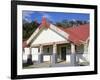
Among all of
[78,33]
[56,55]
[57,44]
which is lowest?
[56,55]

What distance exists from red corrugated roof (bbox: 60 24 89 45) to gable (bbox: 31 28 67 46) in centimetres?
10

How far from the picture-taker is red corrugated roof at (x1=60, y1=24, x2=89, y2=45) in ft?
7.11

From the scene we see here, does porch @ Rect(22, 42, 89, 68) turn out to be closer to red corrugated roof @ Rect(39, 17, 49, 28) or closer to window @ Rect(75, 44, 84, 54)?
window @ Rect(75, 44, 84, 54)

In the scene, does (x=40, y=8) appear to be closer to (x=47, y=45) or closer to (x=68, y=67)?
(x=47, y=45)

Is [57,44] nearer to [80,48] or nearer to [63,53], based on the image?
[63,53]

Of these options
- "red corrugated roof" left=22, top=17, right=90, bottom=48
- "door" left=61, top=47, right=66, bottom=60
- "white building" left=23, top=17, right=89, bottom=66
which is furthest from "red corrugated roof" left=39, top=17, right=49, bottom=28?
"door" left=61, top=47, right=66, bottom=60

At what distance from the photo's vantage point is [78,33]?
2203mm

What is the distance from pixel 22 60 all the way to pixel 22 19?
0.37 meters

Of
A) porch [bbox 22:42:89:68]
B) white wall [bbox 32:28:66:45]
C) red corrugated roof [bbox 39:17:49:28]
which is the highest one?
red corrugated roof [bbox 39:17:49:28]

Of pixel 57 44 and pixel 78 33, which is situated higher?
pixel 78 33

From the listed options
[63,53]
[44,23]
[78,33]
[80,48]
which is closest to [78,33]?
[78,33]

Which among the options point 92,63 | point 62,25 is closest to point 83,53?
point 92,63

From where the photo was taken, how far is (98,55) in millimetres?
2271

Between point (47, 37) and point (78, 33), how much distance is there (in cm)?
32
